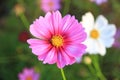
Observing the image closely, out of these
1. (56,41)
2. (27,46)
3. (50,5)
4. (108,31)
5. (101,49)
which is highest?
(50,5)

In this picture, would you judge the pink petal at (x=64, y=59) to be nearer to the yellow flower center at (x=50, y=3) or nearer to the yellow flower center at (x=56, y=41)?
the yellow flower center at (x=56, y=41)

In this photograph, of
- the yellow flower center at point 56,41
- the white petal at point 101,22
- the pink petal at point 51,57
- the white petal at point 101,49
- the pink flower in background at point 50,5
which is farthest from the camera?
the pink flower in background at point 50,5

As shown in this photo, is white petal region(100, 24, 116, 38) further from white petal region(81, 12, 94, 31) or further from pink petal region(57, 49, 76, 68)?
pink petal region(57, 49, 76, 68)

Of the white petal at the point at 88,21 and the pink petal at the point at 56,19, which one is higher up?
the white petal at the point at 88,21

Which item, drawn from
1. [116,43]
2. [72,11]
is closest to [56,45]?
[116,43]

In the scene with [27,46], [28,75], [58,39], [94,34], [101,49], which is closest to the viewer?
[58,39]

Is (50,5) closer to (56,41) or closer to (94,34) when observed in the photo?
(94,34)

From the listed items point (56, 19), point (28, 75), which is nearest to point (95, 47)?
point (28, 75)

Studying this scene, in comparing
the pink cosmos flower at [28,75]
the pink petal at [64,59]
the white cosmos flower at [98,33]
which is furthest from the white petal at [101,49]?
the pink petal at [64,59]
